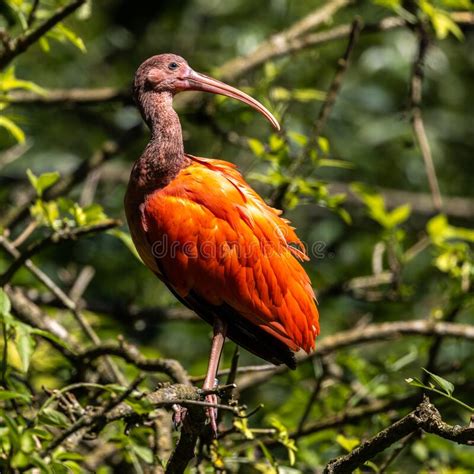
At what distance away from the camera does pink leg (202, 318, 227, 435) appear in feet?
15.7

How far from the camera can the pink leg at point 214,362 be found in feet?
15.7

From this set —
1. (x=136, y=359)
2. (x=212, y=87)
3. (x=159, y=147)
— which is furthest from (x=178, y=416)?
(x=212, y=87)

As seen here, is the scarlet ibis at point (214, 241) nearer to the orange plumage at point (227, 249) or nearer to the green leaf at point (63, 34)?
the orange plumage at point (227, 249)

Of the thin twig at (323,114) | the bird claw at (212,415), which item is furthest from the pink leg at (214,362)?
the thin twig at (323,114)

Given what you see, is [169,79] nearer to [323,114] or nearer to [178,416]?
[323,114]

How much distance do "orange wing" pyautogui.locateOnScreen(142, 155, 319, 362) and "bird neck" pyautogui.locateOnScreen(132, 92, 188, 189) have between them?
64 mm

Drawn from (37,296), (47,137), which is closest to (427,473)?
(37,296)

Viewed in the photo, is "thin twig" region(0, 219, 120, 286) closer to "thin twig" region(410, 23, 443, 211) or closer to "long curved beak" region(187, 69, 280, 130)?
"long curved beak" region(187, 69, 280, 130)

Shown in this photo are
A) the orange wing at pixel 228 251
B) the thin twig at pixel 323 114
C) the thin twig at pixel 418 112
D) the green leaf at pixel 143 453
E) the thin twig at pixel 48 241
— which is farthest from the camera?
the thin twig at pixel 418 112

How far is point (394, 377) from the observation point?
7480 mm

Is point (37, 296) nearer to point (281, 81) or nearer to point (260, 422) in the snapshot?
point (260, 422)

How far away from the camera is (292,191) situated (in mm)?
5797

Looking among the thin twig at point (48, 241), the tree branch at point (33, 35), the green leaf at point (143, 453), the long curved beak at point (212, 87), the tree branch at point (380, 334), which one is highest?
the tree branch at point (33, 35)

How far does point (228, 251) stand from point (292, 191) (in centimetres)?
81
